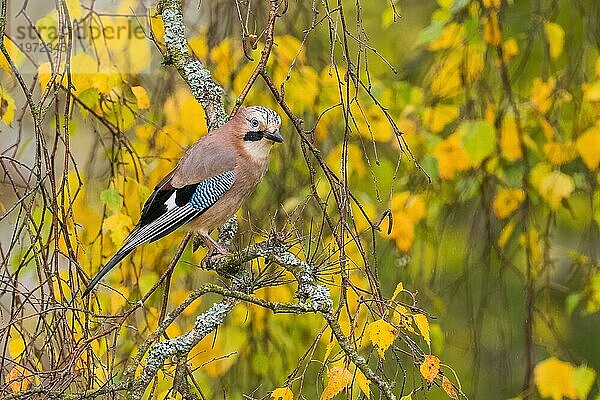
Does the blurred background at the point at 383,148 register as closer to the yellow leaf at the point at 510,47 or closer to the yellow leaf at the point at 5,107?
the yellow leaf at the point at 510,47

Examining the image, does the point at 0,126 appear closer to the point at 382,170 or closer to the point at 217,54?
the point at 217,54

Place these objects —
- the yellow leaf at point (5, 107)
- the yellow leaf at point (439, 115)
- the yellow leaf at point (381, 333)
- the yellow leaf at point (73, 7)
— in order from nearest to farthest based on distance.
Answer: the yellow leaf at point (381, 333)
the yellow leaf at point (5, 107)
the yellow leaf at point (73, 7)
the yellow leaf at point (439, 115)

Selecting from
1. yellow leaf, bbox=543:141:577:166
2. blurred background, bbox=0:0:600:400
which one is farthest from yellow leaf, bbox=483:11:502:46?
yellow leaf, bbox=543:141:577:166

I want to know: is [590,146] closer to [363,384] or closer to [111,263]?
[363,384]

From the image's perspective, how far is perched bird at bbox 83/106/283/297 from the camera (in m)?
1.58

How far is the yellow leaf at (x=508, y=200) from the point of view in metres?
2.29

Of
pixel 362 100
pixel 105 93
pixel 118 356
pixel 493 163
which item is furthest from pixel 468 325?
pixel 105 93

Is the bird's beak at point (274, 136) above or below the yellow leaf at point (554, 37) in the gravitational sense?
above

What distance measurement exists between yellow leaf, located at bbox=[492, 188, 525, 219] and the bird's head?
820 millimetres

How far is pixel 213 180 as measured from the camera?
5.33 feet

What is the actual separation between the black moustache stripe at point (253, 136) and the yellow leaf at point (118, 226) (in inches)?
15.1

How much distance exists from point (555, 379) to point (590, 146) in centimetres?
46

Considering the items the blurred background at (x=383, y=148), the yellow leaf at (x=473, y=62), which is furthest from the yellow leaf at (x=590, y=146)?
the yellow leaf at (x=473, y=62)

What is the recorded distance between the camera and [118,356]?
2.21 metres
